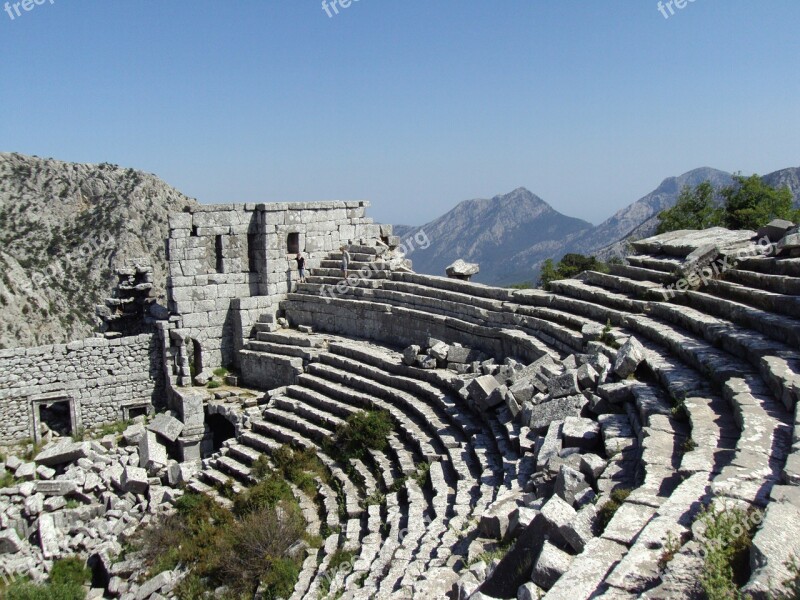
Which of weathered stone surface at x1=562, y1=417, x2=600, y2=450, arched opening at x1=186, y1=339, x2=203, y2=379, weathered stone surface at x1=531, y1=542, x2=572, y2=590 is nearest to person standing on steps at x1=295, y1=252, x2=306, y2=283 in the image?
arched opening at x1=186, y1=339, x2=203, y2=379

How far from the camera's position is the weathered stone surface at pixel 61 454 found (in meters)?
15.9

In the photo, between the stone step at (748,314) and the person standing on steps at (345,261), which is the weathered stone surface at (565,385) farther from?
the person standing on steps at (345,261)

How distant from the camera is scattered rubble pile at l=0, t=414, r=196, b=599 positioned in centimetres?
1315

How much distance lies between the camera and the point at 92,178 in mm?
41094

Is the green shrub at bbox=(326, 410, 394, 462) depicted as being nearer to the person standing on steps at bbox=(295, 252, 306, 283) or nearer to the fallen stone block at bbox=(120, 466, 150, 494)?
the fallen stone block at bbox=(120, 466, 150, 494)

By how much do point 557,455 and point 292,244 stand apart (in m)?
13.0

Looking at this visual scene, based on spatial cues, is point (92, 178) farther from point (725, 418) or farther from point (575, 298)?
point (725, 418)

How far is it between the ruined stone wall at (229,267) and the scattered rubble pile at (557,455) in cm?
804

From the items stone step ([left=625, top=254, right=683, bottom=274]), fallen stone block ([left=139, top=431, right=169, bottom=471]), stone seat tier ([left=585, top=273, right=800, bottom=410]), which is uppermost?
stone step ([left=625, top=254, right=683, bottom=274])

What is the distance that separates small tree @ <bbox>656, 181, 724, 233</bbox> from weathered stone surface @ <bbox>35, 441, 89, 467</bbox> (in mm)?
19947

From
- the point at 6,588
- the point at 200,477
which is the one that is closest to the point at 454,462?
the point at 200,477

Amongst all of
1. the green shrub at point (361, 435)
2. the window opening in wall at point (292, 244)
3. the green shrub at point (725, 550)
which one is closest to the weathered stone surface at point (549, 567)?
the green shrub at point (725, 550)

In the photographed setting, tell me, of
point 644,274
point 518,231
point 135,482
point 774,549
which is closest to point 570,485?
point 774,549

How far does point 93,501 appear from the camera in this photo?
14930mm
